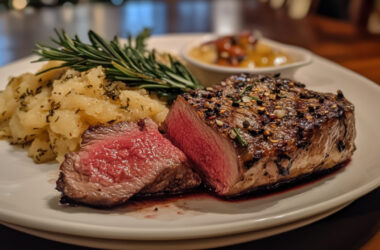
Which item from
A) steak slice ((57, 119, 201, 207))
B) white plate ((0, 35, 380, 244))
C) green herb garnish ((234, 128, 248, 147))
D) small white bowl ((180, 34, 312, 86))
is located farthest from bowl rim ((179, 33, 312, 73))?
green herb garnish ((234, 128, 248, 147))

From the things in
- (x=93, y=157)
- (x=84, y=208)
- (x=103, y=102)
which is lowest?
(x=84, y=208)

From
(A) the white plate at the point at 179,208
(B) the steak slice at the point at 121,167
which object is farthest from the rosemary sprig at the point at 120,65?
(A) the white plate at the point at 179,208

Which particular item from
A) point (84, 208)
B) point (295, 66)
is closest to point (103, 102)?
point (84, 208)

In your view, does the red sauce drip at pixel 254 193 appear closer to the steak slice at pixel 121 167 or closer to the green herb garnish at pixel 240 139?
the steak slice at pixel 121 167

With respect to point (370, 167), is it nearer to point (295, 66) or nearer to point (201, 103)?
point (201, 103)

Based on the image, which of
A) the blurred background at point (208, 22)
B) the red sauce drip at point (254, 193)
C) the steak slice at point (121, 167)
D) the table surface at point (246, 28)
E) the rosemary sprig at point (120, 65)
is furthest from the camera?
the blurred background at point (208, 22)

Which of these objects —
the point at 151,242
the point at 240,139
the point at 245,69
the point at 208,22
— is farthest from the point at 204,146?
the point at 208,22

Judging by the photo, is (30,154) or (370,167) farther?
(30,154)
